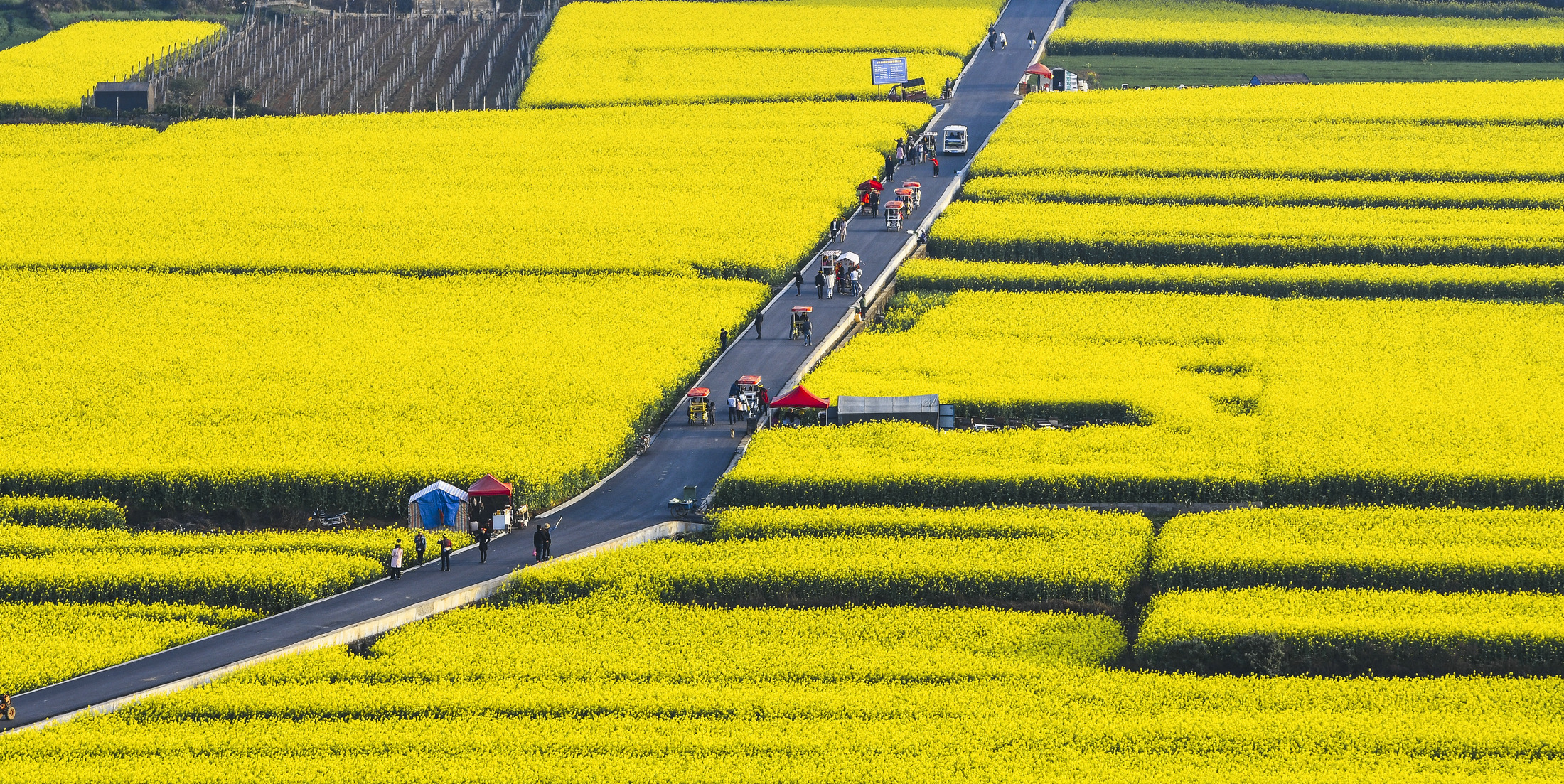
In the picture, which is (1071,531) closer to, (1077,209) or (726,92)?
(1077,209)

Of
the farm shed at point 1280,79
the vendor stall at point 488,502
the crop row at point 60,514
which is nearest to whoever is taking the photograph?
the vendor stall at point 488,502

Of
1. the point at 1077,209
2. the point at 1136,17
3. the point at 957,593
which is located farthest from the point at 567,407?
the point at 1136,17

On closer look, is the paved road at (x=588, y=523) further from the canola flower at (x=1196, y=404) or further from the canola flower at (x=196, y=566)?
the canola flower at (x=1196, y=404)

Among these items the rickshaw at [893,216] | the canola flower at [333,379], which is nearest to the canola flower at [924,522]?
the canola flower at [333,379]

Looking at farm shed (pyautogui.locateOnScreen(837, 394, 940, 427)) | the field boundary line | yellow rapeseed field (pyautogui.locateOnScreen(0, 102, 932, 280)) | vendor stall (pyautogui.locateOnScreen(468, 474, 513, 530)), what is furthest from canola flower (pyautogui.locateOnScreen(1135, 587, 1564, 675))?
yellow rapeseed field (pyautogui.locateOnScreen(0, 102, 932, 280))

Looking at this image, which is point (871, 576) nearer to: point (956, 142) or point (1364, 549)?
point (1364, 549)

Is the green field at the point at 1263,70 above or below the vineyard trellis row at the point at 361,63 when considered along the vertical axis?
above
